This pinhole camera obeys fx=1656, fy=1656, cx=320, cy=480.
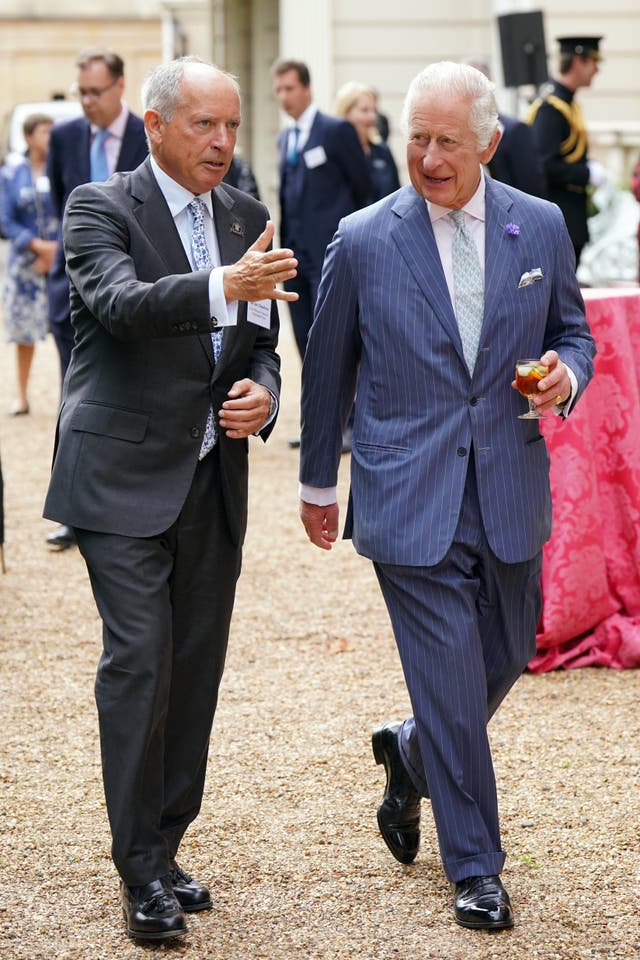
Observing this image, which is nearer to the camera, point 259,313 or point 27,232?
point 259,313

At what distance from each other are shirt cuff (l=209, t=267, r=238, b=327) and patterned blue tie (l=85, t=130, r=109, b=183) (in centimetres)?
414

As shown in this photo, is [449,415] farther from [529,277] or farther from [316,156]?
[316,156]

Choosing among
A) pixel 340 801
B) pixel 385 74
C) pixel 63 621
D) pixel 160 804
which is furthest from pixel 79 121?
pixel 385 74

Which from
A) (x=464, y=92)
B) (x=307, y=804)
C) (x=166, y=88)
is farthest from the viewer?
(x=307, y=804)

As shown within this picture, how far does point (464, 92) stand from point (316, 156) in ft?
21.3

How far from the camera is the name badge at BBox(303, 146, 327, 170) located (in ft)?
33.2

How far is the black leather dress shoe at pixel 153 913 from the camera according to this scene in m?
3.68

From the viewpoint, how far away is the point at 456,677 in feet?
12.4

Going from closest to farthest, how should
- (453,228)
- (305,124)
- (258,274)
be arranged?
(258,274) < (453,228) < (305,124)

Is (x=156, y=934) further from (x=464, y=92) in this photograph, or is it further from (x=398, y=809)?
(x=464, y=92)

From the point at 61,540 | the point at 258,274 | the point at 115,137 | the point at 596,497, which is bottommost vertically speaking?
the point at 61,540

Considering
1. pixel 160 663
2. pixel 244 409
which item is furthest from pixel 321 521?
pixel 160 663

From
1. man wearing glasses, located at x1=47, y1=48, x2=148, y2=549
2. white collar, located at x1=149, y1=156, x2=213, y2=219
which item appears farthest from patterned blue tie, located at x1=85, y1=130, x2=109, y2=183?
white collar, located at x1=149, y1=156, x2=213, y2=219

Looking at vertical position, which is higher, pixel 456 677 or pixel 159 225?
pixel 159 225
